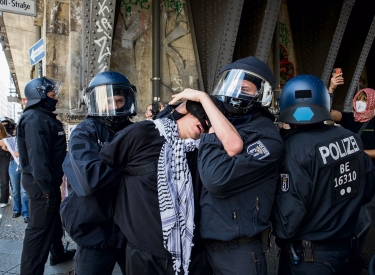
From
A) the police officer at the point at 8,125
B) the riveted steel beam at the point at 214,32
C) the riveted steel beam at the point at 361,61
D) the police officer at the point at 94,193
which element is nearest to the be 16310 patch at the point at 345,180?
the police officer at the point at 94,193

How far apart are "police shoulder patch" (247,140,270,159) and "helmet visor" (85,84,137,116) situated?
116 centimetres

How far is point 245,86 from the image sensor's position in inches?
70.4

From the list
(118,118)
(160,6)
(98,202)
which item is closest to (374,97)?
(118,118)

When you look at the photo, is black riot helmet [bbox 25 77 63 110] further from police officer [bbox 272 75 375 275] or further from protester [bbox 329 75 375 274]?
protester [bbox 329 75 375 274]

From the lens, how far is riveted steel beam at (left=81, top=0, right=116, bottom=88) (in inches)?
180

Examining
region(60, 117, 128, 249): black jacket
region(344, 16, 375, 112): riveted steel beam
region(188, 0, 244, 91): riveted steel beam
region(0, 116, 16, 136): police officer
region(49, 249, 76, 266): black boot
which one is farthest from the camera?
region(344, 16, 375, 112): riveted steel beam

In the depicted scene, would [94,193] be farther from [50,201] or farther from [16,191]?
[16,191]

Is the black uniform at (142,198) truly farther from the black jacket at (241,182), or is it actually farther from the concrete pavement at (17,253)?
the concrete pavement at (17,253)

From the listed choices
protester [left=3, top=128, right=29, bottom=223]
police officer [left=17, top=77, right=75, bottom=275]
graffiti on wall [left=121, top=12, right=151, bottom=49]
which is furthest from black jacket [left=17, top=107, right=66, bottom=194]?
graffiti on wall [left=121, top=12, right=151, bottom=49]

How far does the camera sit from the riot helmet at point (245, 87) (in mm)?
1781

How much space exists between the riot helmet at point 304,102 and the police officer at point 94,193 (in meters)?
1.11

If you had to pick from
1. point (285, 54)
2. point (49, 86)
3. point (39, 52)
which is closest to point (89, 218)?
point (49, 86)

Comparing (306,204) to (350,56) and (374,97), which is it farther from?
(350,56)

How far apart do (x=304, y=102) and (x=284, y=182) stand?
0.50 metres
